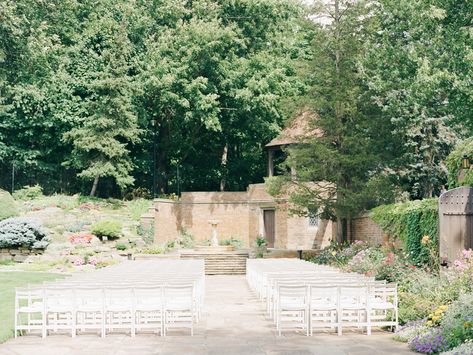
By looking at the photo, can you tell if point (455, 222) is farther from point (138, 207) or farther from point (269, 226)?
point (269, 226)

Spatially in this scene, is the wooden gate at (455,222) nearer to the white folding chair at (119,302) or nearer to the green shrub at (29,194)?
the white folding chair at (119,302)

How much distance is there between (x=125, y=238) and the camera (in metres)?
36.8

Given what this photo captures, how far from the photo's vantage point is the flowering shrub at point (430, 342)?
10.8 m

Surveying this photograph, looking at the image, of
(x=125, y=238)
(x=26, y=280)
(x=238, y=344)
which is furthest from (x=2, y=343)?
(x=125, y=238)

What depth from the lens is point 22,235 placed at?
33875 millimetres

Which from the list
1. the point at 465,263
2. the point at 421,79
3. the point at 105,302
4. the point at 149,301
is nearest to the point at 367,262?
the point at 421,79

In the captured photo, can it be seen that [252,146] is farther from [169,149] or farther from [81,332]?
[81,332]

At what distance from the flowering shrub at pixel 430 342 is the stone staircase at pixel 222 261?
2464cm

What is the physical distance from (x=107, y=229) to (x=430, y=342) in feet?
86.6

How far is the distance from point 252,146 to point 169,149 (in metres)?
5.61

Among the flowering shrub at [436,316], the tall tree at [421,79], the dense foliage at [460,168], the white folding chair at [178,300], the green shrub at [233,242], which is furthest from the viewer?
the green shrub at [233,242]

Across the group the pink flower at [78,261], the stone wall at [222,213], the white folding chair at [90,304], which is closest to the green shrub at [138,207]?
the stone wall at [222,213]

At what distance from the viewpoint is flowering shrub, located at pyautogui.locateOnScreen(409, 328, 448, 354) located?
10.8 m

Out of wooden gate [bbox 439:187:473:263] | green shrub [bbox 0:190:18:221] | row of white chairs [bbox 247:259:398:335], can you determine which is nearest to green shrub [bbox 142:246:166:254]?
green shrub [bbox 0:190:18:221]
